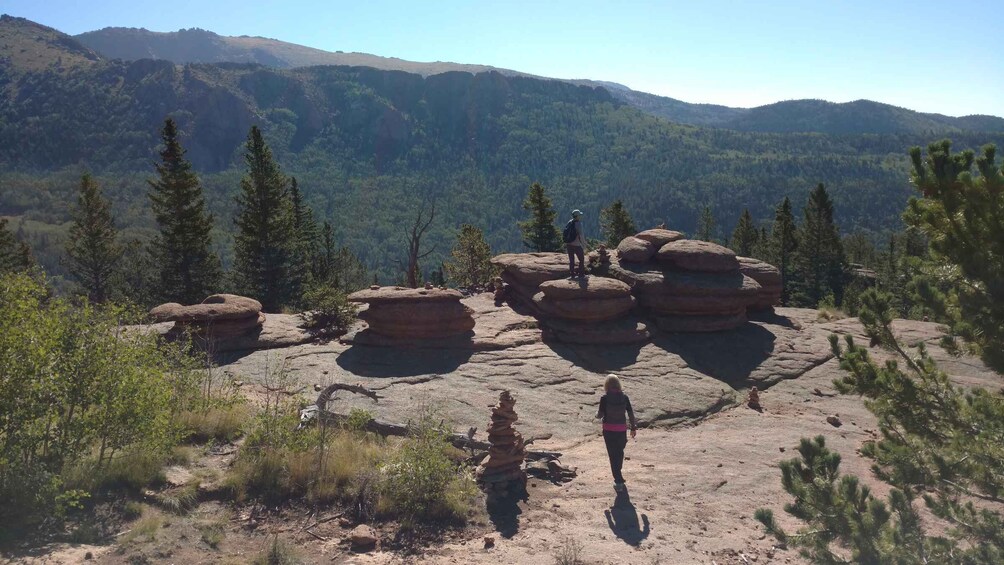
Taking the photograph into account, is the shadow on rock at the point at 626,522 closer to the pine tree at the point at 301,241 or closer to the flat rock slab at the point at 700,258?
the flat rock slab at the point at 700,258

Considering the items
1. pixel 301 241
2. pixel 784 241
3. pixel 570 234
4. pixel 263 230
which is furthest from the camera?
pixel 784 241

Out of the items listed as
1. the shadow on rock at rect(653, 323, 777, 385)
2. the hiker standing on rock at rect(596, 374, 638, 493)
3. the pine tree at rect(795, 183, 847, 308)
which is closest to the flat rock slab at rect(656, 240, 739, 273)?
the shadow on rock at rect(653, 323, 777, 385)

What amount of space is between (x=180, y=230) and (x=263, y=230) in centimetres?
420

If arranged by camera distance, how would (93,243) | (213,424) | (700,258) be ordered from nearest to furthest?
(213,424) → (700,258) → (93,243)

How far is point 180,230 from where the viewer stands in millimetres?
35062

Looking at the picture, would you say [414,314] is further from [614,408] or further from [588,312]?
[614,408]

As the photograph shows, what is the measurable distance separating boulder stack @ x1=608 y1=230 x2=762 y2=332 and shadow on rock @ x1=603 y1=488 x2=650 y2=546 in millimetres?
10536

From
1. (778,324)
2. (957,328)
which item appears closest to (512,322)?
(778,324)

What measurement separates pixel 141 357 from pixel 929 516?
11.0 meters

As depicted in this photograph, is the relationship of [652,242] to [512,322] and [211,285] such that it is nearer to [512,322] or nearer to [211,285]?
[512,322]

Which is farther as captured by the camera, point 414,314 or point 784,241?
point 784,241

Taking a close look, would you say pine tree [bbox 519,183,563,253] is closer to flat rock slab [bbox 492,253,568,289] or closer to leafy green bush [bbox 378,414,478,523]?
flat rock slab [bbox 492,253,568,289]

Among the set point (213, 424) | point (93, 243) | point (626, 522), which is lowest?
point (93, 243)

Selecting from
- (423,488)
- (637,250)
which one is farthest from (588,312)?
(423,488)
